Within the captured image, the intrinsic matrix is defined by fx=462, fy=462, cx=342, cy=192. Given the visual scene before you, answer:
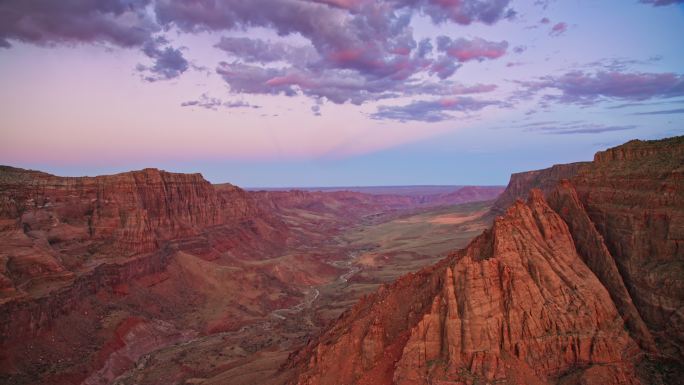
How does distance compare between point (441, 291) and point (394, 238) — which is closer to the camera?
point (441, 291)

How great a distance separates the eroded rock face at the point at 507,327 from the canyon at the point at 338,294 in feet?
0.26

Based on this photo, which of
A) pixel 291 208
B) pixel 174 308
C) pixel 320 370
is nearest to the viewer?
pixel 320 370

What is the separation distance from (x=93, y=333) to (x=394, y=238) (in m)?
103

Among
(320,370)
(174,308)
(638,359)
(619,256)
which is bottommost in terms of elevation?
(174,308)

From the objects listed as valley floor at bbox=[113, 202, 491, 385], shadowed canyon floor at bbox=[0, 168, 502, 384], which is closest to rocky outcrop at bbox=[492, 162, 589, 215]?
valley floor at bbox=[113, 202, 491, 385]

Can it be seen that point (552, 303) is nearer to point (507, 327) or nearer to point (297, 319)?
point (507, 327)

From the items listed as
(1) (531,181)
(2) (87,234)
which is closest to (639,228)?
(2) (87,234)

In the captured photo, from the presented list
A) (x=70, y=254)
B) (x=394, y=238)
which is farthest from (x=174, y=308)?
(x=394, y=238)

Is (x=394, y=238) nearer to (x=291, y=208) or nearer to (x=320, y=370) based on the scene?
(x=291, y=208)

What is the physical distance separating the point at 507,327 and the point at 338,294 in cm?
5304

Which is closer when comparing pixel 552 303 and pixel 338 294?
pixel 552 303

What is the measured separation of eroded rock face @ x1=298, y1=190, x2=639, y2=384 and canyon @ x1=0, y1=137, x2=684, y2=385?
8cm

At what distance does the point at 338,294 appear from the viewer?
73.9 m

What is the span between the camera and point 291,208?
642 ft
